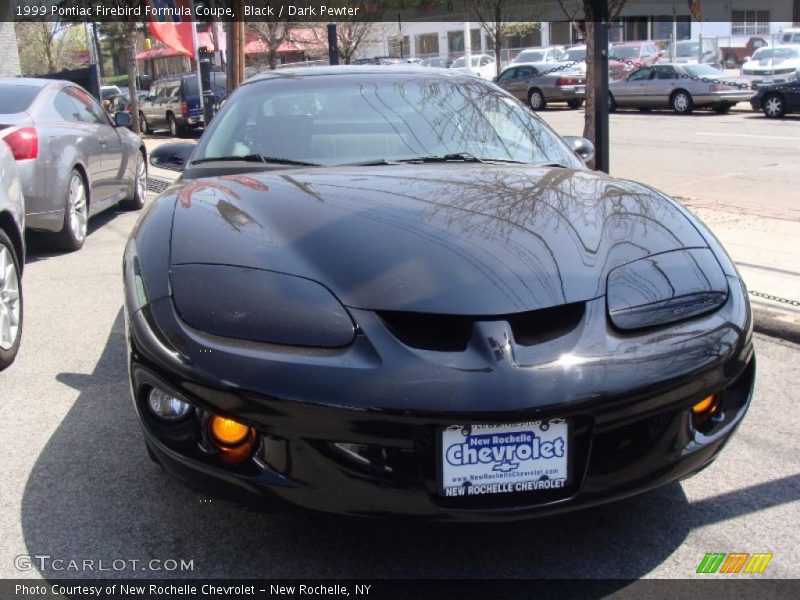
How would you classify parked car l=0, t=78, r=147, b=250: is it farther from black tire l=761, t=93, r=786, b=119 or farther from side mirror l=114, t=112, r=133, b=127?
black tire l=761, t=93, r=786, b=119

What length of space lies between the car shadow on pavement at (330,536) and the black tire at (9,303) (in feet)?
4.91

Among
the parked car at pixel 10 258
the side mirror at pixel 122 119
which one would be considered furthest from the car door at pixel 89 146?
the parked car at pixel 10 258

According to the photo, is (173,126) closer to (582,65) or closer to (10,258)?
(582,65)

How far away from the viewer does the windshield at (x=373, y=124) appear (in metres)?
3.86

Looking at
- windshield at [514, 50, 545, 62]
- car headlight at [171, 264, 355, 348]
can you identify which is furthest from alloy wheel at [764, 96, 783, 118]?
car headlight at [171, 264, 355, 348]

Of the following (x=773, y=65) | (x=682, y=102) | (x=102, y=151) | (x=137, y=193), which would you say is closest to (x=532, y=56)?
(x=773, y=65)

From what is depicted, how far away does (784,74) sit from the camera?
2661 cm

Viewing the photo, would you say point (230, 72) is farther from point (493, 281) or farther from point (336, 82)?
point (493, 281)

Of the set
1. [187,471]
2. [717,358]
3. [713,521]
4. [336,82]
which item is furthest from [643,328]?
[336,82]

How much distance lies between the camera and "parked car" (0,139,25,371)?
4562mm

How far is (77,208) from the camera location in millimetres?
7715

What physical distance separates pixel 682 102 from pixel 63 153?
1950 cm

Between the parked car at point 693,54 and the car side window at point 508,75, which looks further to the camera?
the parked car at point 693,54

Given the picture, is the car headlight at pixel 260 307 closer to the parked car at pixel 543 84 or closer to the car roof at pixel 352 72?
the car roof at pixel 352 72
